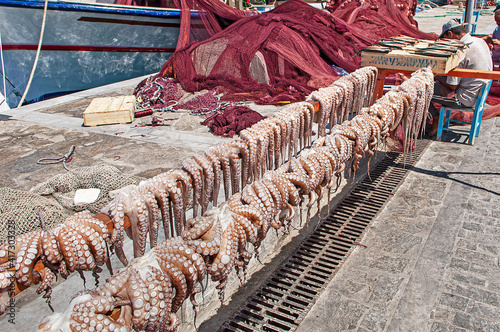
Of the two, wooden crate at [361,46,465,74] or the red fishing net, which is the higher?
wooden crate at [361,46,465,74]

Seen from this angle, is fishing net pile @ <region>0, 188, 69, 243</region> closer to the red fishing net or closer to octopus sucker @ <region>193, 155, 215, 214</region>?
octopus sucker @ <region>193, 155, 215, 214</region>

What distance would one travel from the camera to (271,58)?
988 centimetres

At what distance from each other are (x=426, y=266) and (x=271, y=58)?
24.0ft

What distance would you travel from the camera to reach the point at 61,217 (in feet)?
14.0

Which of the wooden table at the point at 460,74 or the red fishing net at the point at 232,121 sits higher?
the wooden table at the point at 460,74

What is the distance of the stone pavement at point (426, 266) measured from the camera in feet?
10.3

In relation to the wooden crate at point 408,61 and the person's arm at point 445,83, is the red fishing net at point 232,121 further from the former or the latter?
the person's arm at point 445,83

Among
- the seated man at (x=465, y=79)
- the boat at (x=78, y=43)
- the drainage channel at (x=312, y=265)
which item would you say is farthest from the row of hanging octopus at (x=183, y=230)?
the boat at (x=78, y=43)

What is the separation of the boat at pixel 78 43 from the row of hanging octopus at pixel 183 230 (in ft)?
35.0

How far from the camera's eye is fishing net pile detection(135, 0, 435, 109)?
9547 millimetres

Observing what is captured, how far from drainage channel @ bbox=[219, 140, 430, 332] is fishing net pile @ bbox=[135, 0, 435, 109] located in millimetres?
4173

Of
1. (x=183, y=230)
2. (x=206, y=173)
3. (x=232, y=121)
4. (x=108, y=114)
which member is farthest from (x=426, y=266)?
(x=108, y=114)

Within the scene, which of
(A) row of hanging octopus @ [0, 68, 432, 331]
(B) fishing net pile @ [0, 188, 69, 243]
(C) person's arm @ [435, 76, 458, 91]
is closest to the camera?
(A) row of hanging octopus @ [0, 68, 432, 331]

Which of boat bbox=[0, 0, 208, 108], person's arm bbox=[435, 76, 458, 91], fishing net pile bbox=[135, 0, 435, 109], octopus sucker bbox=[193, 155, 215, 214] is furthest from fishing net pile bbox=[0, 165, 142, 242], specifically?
boat bbox=[0, 0, 208, 108]
